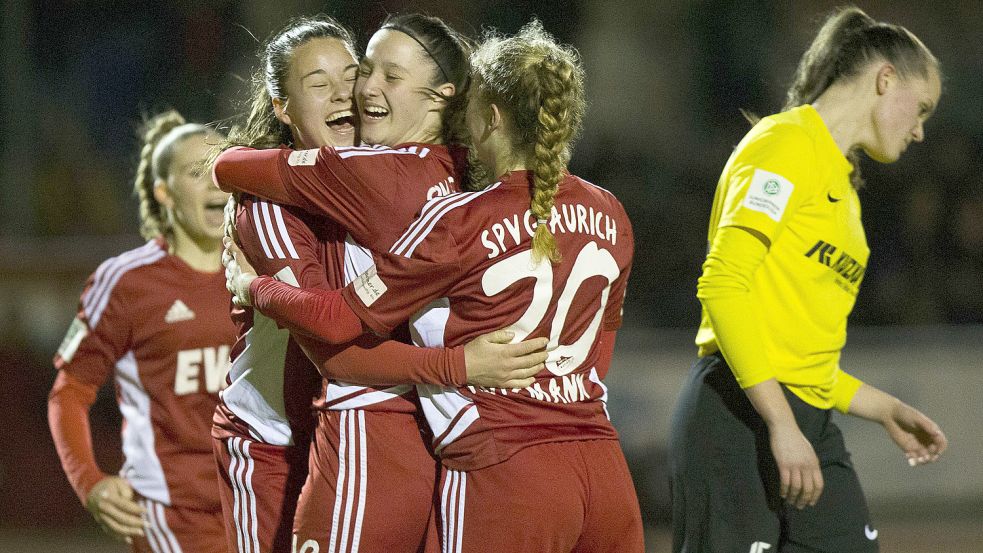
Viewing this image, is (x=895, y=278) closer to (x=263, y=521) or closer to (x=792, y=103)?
(x=792, y=103)

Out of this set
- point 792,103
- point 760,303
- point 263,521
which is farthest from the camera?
point 792,103

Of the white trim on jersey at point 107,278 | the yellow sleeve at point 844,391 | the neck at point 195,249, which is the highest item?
the neck at point 195,249

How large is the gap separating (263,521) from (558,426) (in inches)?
32.8

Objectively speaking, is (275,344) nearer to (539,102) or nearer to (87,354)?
(539,102)

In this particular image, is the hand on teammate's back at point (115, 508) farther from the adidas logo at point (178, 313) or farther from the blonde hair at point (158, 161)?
the blonde hair at point (158, 161)

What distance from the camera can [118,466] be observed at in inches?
263

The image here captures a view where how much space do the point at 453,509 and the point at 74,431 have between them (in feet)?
5.58

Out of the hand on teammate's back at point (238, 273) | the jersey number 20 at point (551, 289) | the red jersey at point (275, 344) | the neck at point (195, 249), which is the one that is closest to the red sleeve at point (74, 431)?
the neck at point (195, 249)

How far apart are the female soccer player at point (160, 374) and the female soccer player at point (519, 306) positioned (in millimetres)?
1203

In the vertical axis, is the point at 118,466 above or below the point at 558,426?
below

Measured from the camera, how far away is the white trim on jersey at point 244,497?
281 centimetres

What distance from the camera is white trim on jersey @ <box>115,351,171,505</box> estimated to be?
359cm

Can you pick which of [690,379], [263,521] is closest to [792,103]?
[690,379]

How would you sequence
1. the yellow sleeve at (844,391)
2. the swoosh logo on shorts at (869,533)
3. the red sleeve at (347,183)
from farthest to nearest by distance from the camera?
1. the yellow sleeve at (844,391)
2. the swoosh logo on shorts at (869,533)
3. the red sleeve at (347,183)
